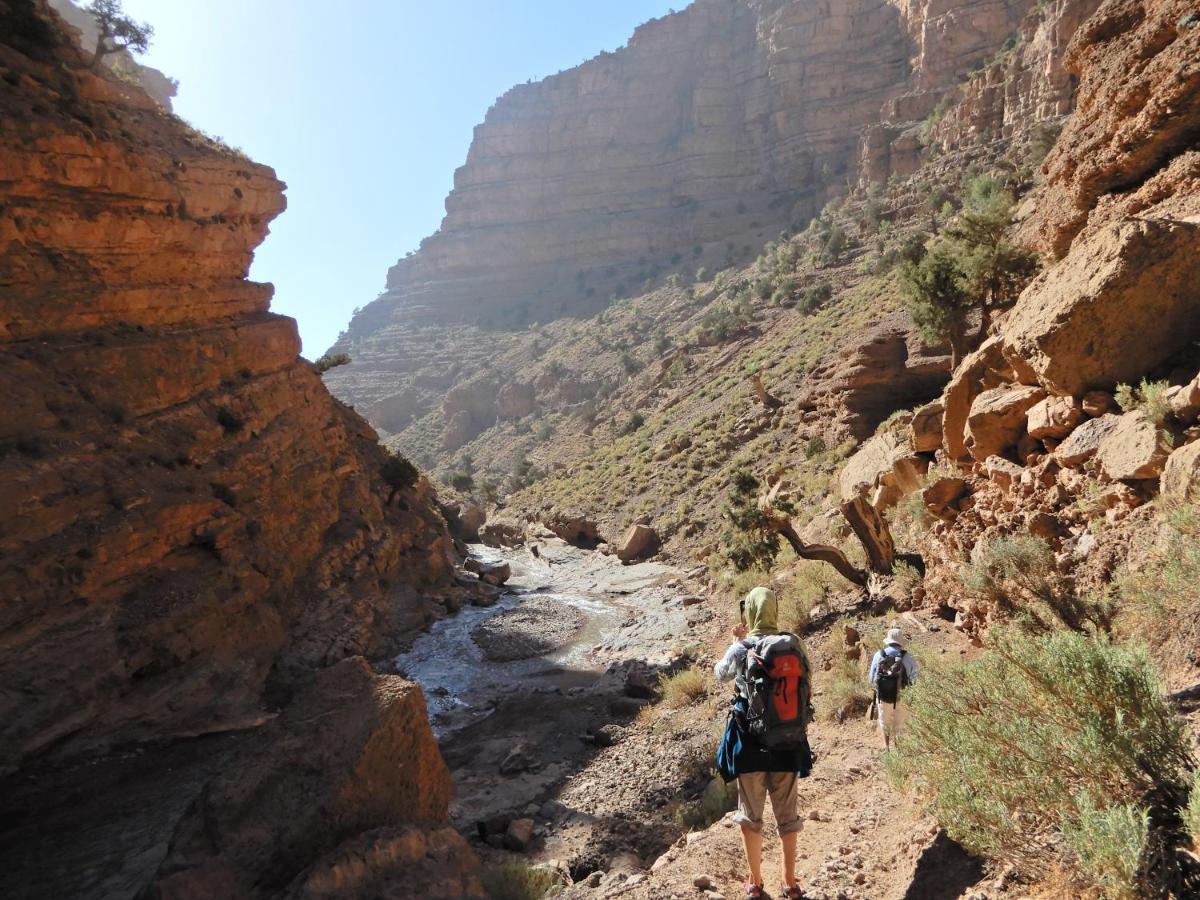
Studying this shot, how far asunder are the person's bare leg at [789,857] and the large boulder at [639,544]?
23.9 m

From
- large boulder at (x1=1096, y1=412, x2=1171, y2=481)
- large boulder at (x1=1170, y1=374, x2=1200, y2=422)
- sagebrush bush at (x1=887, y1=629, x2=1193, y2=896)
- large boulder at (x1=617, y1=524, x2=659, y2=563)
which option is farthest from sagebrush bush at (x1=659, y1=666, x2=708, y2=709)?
large boulder at (x1=617, y1=524, x2=659, y2=563)

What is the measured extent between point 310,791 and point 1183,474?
284 inches

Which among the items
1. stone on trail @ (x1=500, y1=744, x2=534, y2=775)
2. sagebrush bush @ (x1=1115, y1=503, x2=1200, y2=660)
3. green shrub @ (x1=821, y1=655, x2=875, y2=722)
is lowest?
stone on trail @ (x1=500, y1=744, x2=534, y2=775)

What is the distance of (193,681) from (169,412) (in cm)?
607

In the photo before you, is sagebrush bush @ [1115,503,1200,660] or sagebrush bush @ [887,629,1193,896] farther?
sagebrush bush @ [1115,503,1200,660]

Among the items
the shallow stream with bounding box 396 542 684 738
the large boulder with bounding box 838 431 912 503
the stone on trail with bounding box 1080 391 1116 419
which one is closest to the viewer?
the stone on trail with bounding box 1080 391 1116 419

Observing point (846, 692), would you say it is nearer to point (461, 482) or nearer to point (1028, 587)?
point (1028, 587)

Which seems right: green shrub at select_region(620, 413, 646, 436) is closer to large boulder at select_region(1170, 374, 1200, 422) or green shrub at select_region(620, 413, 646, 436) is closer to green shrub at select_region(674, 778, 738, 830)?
green shrub at select_region(674, 778, 738, 830)

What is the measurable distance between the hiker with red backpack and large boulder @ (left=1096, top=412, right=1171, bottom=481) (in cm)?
396

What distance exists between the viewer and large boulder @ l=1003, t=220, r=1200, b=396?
7.06 meters

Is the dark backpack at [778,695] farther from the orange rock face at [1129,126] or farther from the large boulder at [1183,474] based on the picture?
the orange rock face at [1129,126]

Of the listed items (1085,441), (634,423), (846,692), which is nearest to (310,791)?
(846,692)

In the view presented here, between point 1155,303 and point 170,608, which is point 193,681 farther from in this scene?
point 1155,303

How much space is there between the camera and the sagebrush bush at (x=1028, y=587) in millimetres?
5805
